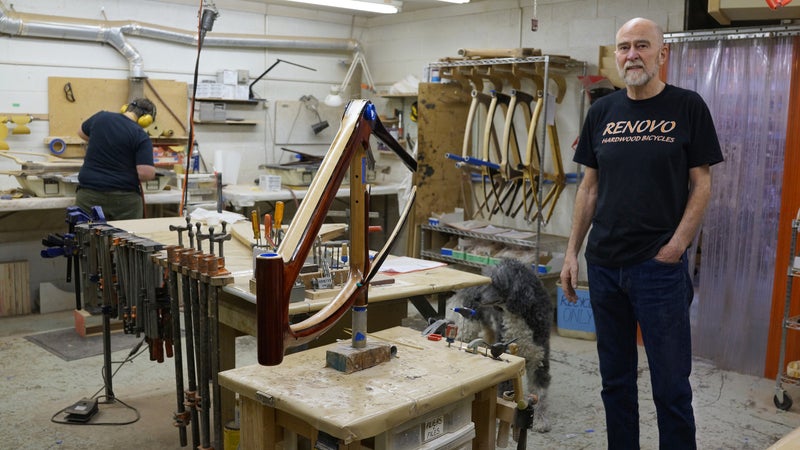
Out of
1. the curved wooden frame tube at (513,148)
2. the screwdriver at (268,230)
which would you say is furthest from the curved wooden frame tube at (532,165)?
the screwdriver at (268,230)

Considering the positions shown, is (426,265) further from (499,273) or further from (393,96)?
(393,96)

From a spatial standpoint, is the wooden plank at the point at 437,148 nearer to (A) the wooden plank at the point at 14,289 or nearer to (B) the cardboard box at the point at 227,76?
(B) the cardboard box at the point at 227,76

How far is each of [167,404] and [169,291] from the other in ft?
3.90

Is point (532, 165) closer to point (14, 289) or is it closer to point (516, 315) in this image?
point (516, 315)

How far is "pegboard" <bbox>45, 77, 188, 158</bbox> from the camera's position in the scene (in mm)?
5719

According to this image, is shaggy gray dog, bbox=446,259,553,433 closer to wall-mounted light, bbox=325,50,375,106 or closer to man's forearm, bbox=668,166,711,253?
man's forearm, bbox=668,166,711,253

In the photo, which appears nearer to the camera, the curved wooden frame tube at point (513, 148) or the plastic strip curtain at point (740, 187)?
the plastic strip curtain at point (740, 187)

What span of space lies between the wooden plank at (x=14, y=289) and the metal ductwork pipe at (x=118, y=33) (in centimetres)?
173

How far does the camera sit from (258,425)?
185 cm

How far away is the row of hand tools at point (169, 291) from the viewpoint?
8.47 feet

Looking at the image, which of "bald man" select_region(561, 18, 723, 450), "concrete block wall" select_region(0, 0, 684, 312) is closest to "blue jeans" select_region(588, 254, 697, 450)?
"bald man" select_region(561, 18, 723, 450)

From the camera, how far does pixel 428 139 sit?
5816 mm

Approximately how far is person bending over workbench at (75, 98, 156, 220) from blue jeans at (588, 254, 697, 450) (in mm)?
3343

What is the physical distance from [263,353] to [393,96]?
529 cm
